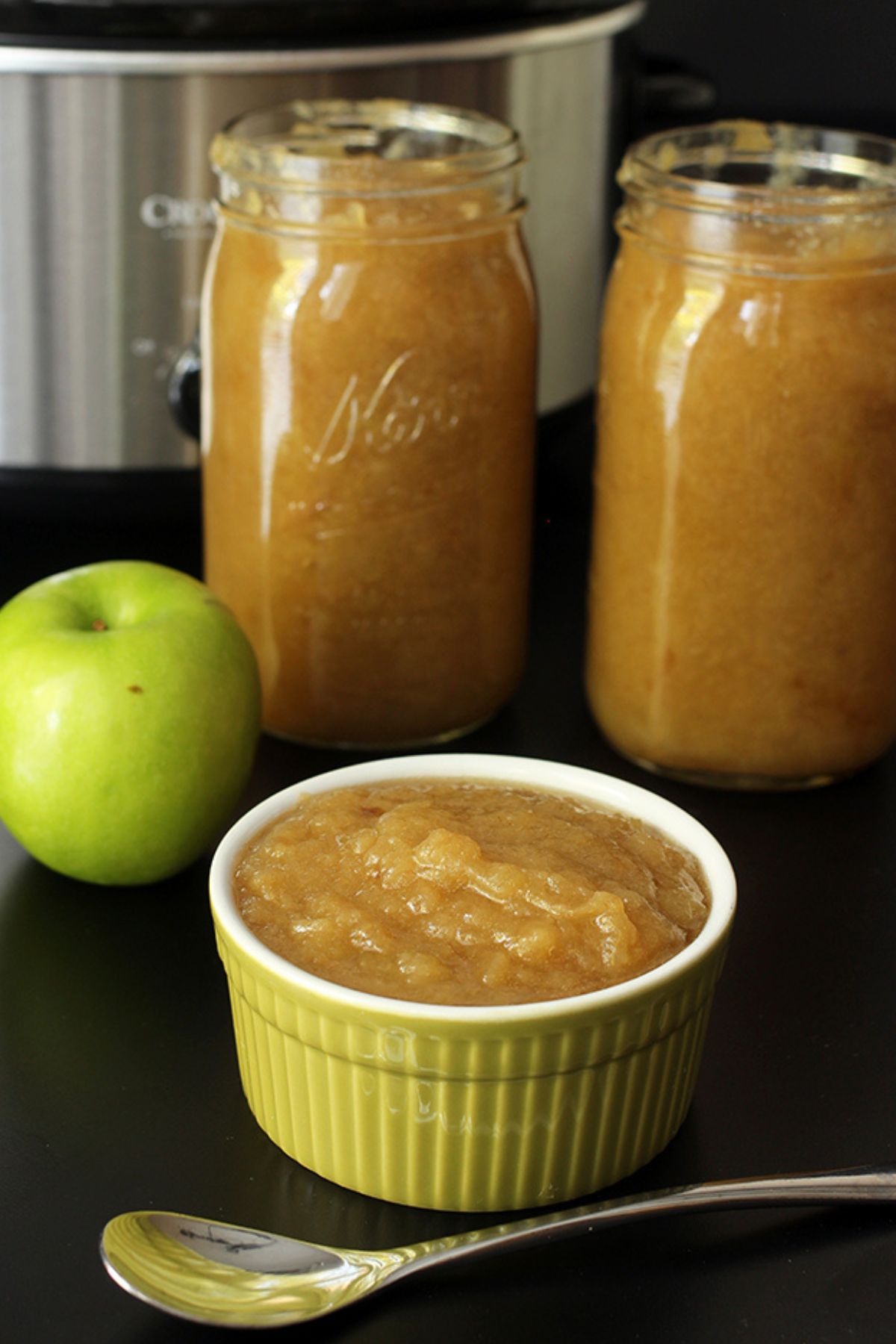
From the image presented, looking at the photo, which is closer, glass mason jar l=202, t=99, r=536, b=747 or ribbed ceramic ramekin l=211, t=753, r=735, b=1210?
ribbed ceramic ramekin l=211, t=753, r=735, b=1210

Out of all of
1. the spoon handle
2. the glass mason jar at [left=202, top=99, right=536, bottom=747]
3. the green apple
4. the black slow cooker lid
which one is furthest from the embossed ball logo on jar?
the spoon handle

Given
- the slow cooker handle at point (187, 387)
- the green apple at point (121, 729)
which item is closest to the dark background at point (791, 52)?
the slow cooker handle at point (187, 387)

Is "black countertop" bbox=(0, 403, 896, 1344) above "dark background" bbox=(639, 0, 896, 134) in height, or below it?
below

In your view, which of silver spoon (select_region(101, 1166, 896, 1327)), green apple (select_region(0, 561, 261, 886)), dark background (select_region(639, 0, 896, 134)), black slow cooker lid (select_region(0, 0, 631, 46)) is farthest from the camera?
dark background (select_region(639, 0, 896, 134))

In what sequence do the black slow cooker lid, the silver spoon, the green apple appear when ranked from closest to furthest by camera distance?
the silver spoon, the green apple, the black slow cooker lid

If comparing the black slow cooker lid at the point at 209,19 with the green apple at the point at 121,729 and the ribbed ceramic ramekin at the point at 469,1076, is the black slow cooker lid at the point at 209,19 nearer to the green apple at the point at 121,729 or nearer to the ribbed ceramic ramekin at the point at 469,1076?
the green apple at the point at 121,729

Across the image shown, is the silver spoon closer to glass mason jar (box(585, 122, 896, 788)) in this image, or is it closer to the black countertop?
the black countertop

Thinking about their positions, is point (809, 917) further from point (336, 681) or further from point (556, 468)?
point (556, 468)

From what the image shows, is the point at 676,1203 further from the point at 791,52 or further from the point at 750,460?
the point at 791,52
